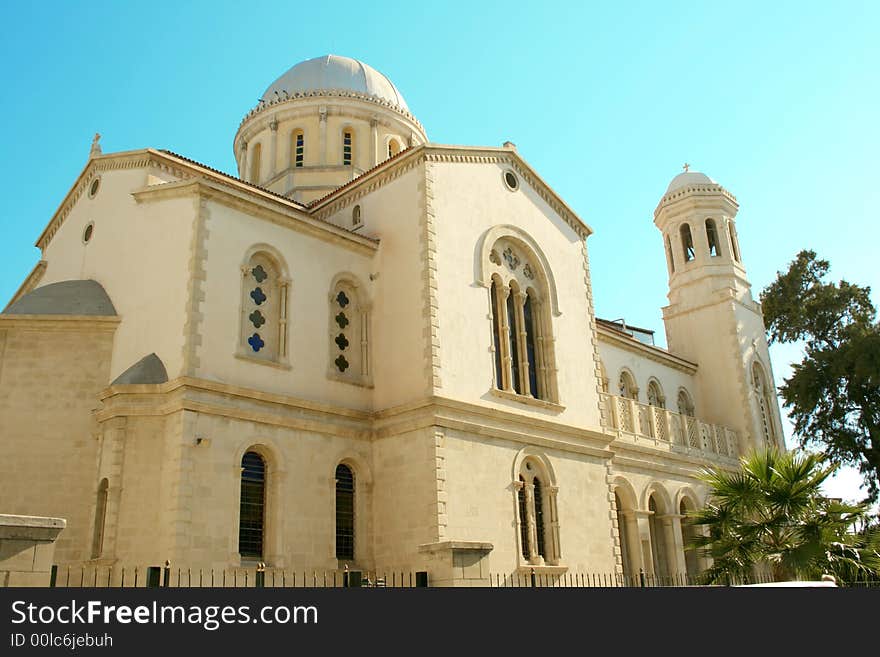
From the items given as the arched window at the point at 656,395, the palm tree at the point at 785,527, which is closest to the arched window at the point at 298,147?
the arched window at the point at 656,395

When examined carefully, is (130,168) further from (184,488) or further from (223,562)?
(223,562)

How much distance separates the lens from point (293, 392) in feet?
54.5

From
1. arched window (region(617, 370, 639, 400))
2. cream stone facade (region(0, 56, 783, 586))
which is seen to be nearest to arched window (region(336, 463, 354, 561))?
cream stone facade (region(0, 56, 783, 586))

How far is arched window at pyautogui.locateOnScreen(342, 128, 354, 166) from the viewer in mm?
27359

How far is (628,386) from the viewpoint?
27.5 meters

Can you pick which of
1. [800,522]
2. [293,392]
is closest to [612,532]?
[800,522]

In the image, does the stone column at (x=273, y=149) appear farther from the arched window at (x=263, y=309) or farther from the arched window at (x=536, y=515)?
the arched window at (x=536, y=515)

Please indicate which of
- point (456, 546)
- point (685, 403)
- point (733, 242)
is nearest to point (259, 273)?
point (456, 546)

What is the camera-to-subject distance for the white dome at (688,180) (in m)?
33.1

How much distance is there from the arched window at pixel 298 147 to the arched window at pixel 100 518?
15105 millimetres

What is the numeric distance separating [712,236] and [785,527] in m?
19.9

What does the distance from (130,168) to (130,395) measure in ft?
20.2

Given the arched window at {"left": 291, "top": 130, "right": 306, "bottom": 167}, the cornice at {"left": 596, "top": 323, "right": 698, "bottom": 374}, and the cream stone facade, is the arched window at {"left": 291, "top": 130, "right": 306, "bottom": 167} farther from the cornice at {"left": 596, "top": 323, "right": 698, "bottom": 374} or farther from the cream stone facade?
the cornice at {"left": 596, "top": 323, "right": 698, "bottom": 374}

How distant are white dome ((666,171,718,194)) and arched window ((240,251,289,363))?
21166mm
